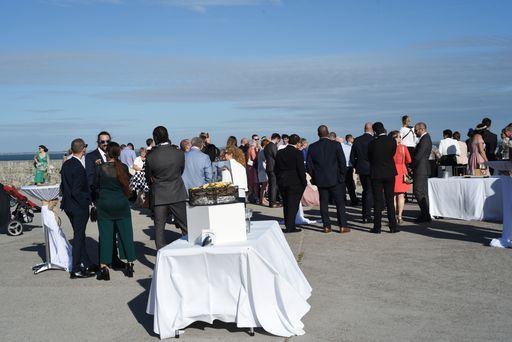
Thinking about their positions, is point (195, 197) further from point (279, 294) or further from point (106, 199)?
point (106, 199)

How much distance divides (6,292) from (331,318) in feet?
15.1

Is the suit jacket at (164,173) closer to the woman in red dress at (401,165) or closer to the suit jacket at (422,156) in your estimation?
the woman in red dress at (401,165)

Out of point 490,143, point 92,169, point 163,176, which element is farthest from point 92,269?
point 490,143

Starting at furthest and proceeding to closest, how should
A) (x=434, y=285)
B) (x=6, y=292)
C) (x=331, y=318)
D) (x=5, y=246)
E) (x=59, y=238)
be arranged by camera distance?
(x=5, y=246) < (x=59, y=238) < (x=6, y=292) < (x=434, y=285) < (x=331, y=318)

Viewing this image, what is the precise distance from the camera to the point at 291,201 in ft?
43.0

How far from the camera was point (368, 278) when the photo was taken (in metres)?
8.61

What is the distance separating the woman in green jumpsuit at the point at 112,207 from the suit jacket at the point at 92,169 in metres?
0.16

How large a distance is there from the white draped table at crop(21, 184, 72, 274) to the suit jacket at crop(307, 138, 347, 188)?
5.03 m

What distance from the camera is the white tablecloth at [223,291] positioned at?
6.20 meters

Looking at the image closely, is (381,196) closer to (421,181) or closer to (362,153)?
(421,181)

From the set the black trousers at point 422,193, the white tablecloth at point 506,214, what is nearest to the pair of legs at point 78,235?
the white tablecloth at point 506,214

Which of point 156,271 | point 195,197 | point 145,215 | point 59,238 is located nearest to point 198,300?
point 156,271

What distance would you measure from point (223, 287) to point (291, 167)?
6878mm

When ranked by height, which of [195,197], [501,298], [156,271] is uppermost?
[195,197]
